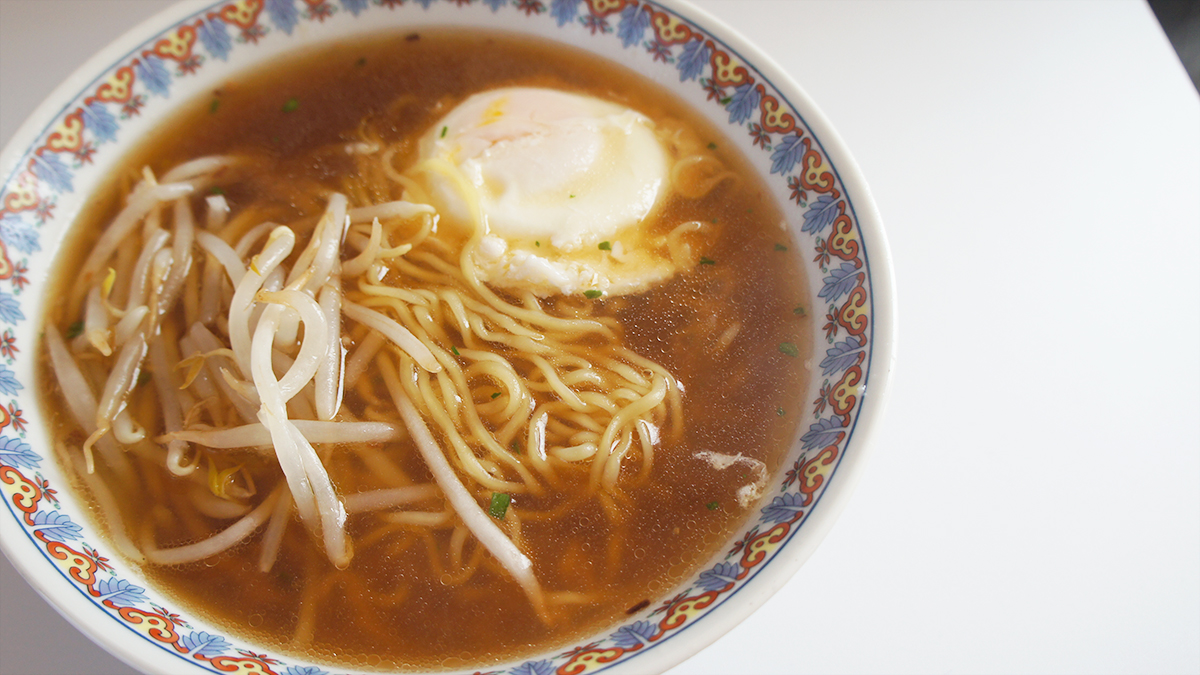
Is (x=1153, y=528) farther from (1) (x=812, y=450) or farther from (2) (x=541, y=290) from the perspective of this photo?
(2) (x=541, y=290)

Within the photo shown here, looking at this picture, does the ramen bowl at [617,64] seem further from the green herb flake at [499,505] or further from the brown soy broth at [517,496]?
the green herb flake at [499,505]

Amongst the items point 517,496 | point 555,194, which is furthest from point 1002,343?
point 517,496

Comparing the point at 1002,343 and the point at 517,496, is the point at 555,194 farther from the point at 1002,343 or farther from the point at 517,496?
the point at 1002,343

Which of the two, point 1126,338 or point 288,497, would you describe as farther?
point 1126,338

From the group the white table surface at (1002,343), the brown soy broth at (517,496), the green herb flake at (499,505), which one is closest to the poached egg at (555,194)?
the brown soy broth at (517,496)

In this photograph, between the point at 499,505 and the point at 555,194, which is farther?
the point at 555,194

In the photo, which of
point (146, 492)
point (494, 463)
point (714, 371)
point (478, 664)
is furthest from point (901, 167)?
point (146, 492)

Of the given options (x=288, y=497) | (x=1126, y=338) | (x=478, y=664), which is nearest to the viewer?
(x=478, y=664)
